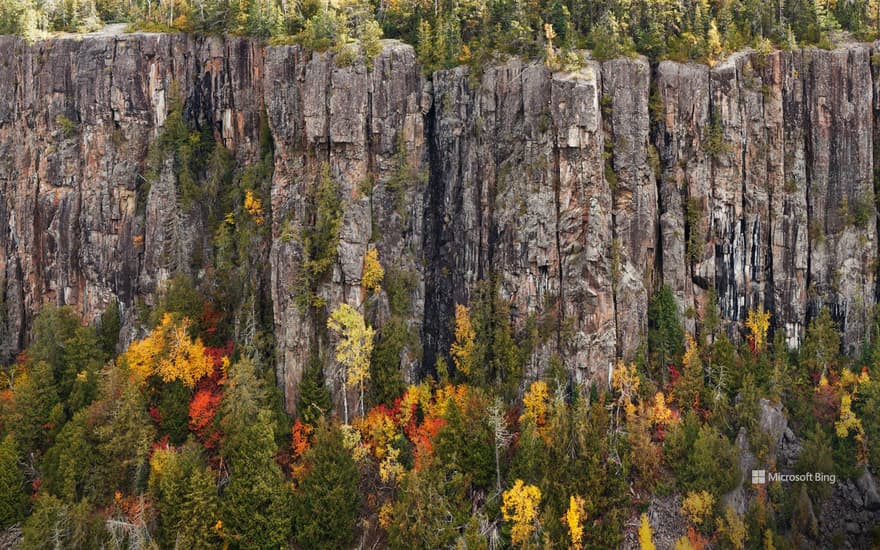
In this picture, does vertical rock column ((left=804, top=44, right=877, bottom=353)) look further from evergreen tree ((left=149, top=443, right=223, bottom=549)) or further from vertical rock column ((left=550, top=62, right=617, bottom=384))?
evergreen tree ((left=149, top=443, right=223, bottom=549))

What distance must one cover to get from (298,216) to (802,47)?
49927mm

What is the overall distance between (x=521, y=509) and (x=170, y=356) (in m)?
32.4

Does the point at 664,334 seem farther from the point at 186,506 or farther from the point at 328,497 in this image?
the point at 186,506

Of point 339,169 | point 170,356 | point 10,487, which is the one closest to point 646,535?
point 339,169

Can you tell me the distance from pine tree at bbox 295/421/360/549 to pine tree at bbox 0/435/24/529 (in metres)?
21.4

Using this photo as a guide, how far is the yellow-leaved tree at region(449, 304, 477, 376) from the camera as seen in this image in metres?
54.2

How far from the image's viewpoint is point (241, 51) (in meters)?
62.5

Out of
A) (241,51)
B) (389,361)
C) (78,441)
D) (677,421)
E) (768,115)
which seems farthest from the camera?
(241,51)

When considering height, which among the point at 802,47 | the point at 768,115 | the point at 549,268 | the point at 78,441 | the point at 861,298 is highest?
the point at 802,47

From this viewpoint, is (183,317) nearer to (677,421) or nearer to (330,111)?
(330,111)

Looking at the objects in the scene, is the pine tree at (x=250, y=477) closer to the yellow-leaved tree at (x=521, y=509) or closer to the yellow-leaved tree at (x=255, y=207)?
the yellow-leaved tree at (x=521, y=509)

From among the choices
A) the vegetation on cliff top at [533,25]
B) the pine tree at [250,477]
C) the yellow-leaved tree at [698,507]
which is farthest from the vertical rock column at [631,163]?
the pine tree at [250,477]

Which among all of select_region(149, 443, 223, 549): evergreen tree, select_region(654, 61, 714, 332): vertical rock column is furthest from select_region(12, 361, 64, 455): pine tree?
select_region(654, 61, 714, 332): vertical rock column

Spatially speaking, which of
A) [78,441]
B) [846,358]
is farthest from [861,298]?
[78,441]
